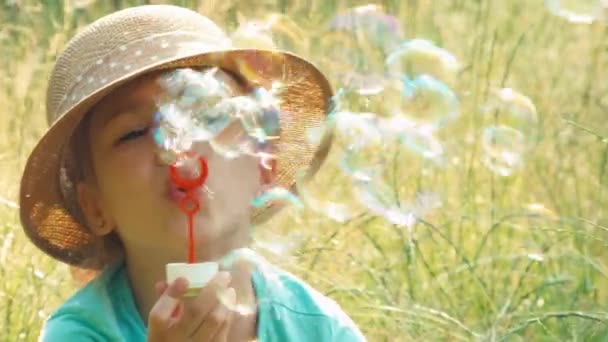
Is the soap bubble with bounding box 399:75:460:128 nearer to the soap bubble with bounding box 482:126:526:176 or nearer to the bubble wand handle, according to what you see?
the soap bubble with bounding box 482:126:526:176

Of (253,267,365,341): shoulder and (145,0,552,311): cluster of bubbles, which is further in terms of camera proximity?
(253,267,365,341): shoulder

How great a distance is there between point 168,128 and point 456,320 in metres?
1.09

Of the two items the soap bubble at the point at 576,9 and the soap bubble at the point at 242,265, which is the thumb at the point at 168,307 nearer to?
the soap bubble at the point at 242,265

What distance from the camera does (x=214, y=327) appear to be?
2723 mm

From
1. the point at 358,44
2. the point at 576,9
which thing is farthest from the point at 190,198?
the point at 358,44

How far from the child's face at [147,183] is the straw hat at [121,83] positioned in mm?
44

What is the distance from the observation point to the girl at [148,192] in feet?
9.23

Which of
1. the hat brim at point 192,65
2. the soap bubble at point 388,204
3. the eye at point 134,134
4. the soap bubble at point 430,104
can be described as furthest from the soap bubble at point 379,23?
the eye at point 134,134

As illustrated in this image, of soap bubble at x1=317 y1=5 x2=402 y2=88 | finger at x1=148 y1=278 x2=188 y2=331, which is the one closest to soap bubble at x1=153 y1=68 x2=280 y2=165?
finger at x1=148 y1=278 x2=188 y2=331

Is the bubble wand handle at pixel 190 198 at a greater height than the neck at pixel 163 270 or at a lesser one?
greater

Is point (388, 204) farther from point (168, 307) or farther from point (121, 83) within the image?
point (168, 307)

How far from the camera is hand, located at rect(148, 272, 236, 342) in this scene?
2676mm

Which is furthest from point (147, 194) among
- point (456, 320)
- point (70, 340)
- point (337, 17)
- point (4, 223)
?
point (337, 17)

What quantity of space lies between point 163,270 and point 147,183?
0.22 metres
